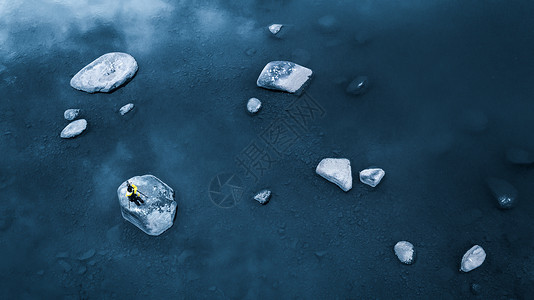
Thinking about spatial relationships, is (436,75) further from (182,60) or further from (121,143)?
(121,143)

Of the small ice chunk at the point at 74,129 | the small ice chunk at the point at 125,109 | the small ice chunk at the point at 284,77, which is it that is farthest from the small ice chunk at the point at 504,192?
the small ice chunk at the point at 74,129

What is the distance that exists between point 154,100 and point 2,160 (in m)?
5.06

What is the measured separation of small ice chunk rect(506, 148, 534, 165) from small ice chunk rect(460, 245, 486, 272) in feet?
10.2

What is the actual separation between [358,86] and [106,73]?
890 cm

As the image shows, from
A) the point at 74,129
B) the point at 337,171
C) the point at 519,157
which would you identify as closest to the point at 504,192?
the point at 519,157

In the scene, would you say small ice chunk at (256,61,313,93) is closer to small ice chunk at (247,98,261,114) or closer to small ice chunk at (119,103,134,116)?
small ice chunk at (247,98,261,114)

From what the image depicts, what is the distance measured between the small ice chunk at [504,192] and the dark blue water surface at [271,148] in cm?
19

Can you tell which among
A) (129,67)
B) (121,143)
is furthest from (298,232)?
(129,67)

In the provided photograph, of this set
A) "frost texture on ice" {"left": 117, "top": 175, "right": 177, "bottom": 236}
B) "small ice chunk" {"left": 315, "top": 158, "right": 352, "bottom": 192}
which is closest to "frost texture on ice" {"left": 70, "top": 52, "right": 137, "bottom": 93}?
"frost texture on ice" {"left": 117, "top": 175, "right": 177, "bottom": 236}

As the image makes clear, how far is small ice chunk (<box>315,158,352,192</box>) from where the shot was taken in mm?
9977

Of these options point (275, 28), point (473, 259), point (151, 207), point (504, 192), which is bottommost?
point (473, 259)

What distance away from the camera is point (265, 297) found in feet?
28.5

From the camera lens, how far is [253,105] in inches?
458

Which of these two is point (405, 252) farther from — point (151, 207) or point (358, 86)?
point (151, 207)
